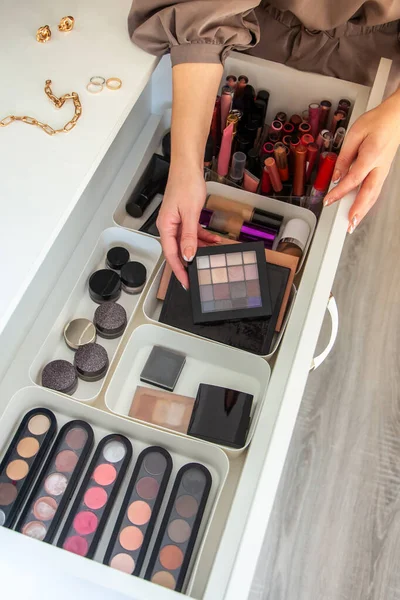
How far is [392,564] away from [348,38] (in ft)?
3.44

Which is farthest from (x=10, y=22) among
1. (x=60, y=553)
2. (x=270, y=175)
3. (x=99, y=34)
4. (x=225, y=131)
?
(x=60, y=553)

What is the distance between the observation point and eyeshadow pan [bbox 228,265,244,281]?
91cm

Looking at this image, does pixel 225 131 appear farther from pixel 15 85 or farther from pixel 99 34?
pixel 15 85

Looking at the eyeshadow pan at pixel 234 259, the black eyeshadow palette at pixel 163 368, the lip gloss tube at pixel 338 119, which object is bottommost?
the black eyeshadow palette at pixel 163 368

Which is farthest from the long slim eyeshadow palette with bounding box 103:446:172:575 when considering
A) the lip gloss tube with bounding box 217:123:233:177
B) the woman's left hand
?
the lip gloss tube with bounding box 217:123:233:177

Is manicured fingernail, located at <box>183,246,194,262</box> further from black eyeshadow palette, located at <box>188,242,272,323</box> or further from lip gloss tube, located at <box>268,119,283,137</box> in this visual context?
lip gloss tube, located at <box>268,119,283,137</box>

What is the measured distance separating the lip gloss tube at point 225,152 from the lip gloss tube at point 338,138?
193 millimetres

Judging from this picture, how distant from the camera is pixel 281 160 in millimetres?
1077

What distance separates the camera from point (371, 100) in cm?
94

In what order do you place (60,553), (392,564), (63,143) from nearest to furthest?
(60,553) → (63,143) → (392,564)

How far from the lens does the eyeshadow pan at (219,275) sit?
0.90 meters

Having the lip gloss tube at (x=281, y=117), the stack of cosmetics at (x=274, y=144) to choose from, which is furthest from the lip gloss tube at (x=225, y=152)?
the lip gloss tube at (x=281, y=117)

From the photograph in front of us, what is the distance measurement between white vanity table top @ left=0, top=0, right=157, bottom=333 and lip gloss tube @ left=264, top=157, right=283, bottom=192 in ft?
0.92

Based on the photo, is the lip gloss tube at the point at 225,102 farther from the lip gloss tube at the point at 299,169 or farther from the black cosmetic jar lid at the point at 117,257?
the black cosmetic jar lid at the point at 117,257
